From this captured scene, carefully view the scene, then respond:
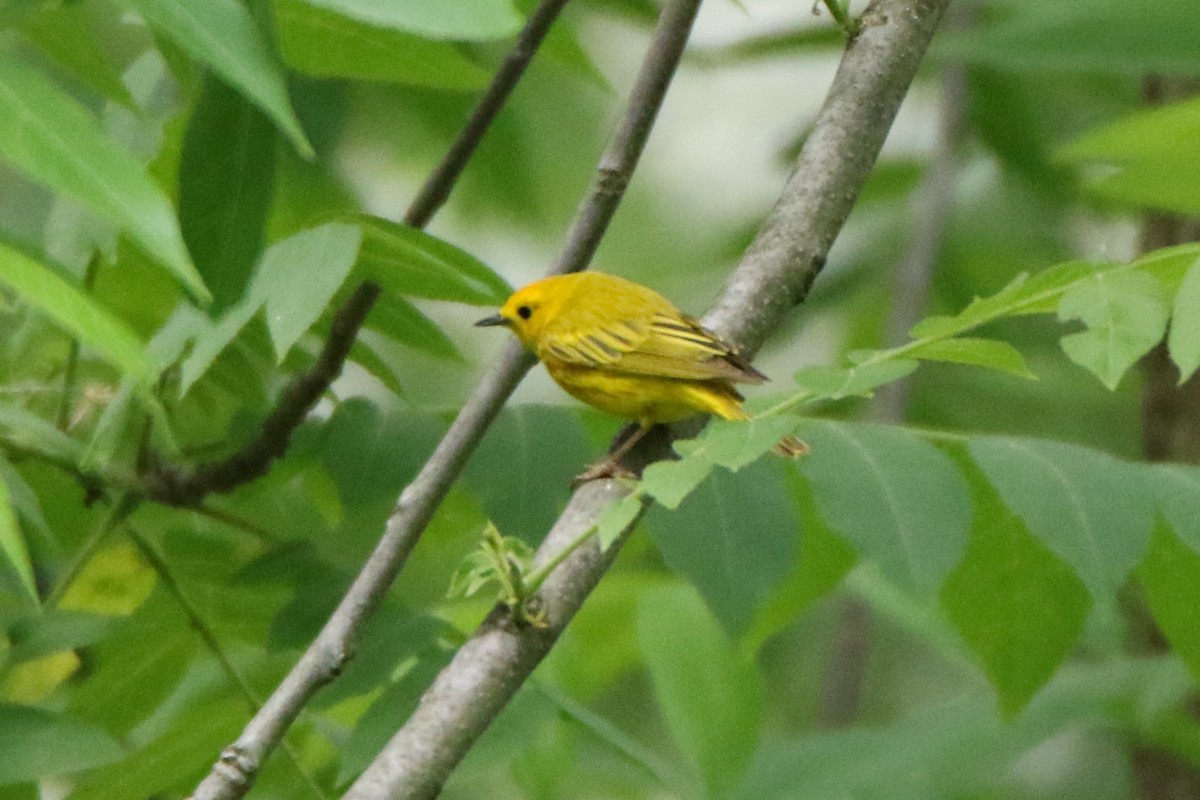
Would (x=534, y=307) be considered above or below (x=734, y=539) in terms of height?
above

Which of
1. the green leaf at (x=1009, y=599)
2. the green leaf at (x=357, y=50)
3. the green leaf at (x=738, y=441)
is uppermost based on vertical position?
the green leaf at (x=357, y=50)

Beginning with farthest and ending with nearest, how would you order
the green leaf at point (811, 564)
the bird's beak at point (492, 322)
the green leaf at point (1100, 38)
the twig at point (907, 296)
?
1. the twig at point (907, 296)
2. the green leaf at point (1100, 38)
3. the bird's beak at point (492, 322)
4. the green leaf at point (811, 564)

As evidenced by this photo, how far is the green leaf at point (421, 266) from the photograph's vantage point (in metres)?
2.31

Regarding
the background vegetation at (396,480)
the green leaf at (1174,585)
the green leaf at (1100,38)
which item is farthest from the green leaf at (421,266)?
the green leaf at (1100,38)

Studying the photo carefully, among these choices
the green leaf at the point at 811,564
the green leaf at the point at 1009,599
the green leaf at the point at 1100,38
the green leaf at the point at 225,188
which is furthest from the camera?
the green leaf at the point at 1100,38

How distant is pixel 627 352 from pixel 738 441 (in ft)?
4.68

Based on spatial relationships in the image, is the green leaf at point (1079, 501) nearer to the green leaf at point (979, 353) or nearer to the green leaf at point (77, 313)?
the green leaf at point (979, 353)

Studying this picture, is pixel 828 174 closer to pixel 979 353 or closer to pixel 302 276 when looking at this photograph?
pixel 979 353

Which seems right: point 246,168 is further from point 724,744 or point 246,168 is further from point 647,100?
point 724,744

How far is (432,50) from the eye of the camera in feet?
8.55

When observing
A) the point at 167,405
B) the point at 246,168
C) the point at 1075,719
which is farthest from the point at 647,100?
the point at 1075,719

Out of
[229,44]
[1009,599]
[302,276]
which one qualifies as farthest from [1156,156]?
[229,44]

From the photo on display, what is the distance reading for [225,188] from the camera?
2225 millimetres

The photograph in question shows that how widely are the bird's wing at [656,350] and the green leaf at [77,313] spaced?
1.15 metres
